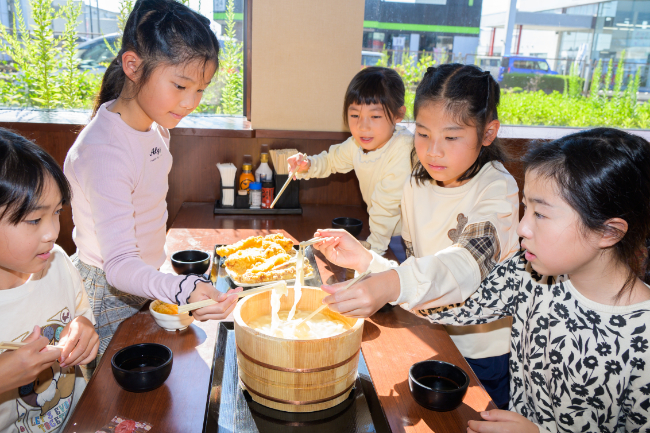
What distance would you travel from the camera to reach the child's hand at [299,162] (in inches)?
105

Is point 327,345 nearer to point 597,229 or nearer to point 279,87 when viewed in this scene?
point 597,229

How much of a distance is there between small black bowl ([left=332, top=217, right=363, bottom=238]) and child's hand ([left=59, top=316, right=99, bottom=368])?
1.16 meters

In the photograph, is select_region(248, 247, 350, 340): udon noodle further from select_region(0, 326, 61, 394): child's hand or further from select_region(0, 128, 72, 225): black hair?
select_region(0, 128, 72, 225): black hair

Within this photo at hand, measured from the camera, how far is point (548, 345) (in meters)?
1.33

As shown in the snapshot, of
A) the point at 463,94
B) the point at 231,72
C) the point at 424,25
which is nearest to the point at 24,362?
the point at 463,94

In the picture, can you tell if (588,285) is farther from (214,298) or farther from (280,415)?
(214,298)

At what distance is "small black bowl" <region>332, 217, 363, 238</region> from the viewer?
7.29 ft

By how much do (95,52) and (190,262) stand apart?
2.34 meters

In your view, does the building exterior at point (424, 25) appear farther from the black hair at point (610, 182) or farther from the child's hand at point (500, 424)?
the child's hand at point (500, 424)

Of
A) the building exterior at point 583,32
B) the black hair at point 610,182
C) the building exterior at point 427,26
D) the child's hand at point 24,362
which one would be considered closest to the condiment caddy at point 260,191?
the building exterior at point 427,26

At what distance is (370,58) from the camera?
134 inches

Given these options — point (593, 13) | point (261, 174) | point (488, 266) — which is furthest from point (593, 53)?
point (488, 266)

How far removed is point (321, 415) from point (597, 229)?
77cm

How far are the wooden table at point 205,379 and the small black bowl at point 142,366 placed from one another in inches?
1.4
